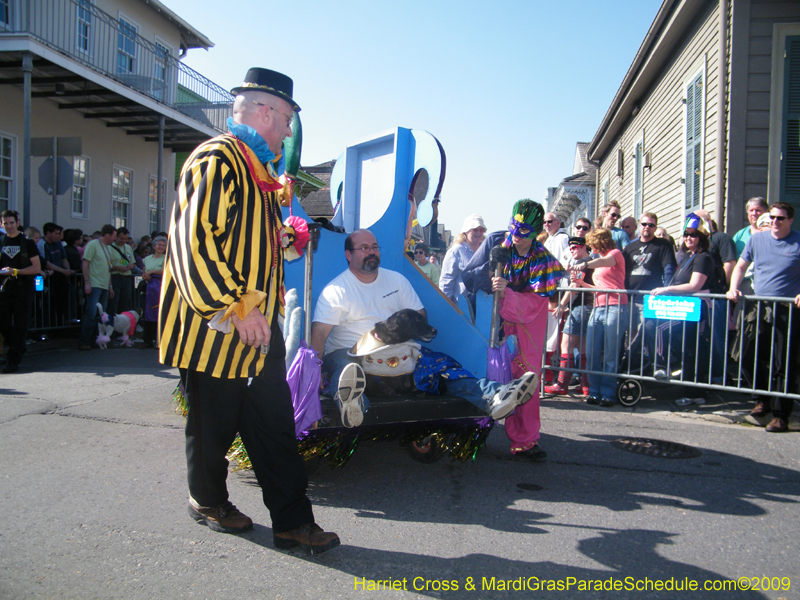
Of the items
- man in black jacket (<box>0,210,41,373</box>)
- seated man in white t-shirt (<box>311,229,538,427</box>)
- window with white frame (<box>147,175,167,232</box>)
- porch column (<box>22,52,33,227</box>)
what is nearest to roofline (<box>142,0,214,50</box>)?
window with white frame (<box>147,175,167,232</box>)

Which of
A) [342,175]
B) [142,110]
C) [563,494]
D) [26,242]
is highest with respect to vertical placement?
[142,110]

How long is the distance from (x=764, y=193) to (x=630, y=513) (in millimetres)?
6083

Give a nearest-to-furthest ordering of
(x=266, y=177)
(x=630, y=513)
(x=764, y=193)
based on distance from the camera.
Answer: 1. (x=266, y=177)
2. (x=630, y=513)
3. (x=764, y=193)

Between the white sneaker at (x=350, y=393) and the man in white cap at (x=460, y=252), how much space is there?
3.22 m

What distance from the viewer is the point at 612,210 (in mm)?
8297

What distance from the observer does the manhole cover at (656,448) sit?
4.57 metres

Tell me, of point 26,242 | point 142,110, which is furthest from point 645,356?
point 142,110

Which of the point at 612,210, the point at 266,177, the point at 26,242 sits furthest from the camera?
the point at 612,210

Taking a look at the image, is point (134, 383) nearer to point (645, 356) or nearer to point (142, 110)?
point (645, 356)

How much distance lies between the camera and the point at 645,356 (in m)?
6.65

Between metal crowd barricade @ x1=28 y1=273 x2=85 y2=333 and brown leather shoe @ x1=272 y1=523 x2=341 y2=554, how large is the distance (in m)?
7.89

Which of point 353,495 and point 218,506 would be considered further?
point 353,495

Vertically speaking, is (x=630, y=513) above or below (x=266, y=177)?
below

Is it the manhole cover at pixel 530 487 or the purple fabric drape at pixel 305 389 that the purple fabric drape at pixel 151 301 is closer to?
the purple fabric drape at pixel 305 389
